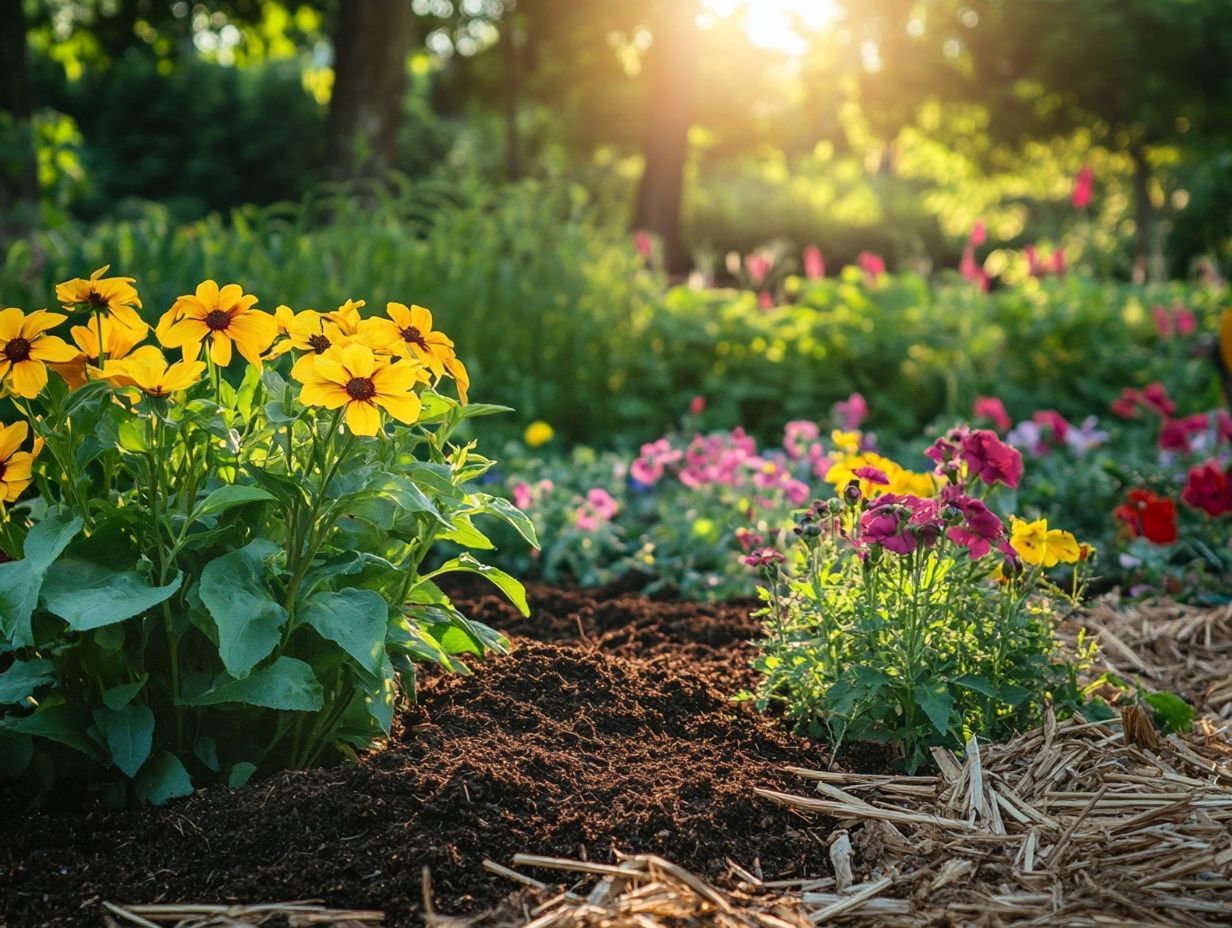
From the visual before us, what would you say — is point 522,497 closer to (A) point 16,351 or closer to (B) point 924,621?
(B) point 924,621

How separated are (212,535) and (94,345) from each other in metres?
0.38

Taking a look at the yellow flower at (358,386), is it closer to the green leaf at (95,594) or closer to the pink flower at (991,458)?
the green leaf at (95,594)

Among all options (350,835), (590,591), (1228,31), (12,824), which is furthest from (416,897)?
(1228,31)

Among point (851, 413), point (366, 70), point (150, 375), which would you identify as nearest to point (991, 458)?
point (150, 375)

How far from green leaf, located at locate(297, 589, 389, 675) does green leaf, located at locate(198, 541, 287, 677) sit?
5cm

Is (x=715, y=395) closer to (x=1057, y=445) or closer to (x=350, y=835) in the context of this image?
(x=1057, y=445)

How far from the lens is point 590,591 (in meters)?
3.57

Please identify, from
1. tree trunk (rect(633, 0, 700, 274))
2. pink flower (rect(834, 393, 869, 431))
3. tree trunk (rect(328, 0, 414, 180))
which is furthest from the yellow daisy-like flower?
tree trunk (rect(633, 0, 700, 274))

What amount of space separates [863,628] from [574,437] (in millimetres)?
3536

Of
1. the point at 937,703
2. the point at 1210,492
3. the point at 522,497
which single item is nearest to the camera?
the point at 937,703

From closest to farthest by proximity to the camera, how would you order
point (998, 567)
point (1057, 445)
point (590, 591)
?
1. point (998, 567)
2. point (590, 591)
3. point (1057, 445)

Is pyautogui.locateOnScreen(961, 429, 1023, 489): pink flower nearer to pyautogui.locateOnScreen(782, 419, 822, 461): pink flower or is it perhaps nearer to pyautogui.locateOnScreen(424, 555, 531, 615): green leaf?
pyautogui.locateOnScreen(424, 555, 531, 615): green leaf

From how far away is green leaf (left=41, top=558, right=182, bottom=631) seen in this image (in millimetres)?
1666

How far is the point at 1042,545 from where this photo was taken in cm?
222
